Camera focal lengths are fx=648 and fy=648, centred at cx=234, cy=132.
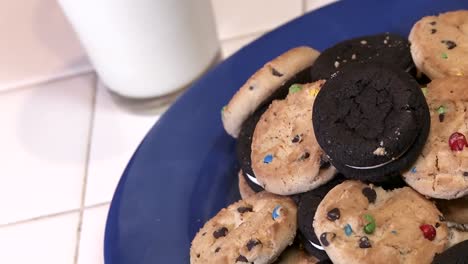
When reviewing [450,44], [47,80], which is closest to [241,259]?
[450,44]

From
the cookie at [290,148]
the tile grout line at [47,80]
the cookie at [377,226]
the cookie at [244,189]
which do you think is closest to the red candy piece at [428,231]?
the cookie at [377,226]

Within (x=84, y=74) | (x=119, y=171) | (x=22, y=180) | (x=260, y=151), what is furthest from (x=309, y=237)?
(x=84, y=74)

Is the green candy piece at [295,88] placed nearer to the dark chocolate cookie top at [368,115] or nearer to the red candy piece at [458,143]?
the dark chocolate cookie top at [368,115]

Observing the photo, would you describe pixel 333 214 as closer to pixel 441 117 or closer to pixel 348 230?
pixel 348 230

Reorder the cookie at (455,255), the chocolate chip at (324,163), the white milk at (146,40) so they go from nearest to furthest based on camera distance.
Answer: the cookie at (455,255)
the chocolate chip at (324,163)
the white milk at (146,40)

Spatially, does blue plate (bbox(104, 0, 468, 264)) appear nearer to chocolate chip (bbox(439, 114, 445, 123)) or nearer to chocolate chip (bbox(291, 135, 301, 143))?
chocolate chip (bbox(291, 135, 301, 143))

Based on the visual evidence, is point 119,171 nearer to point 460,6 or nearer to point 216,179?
point 216,179

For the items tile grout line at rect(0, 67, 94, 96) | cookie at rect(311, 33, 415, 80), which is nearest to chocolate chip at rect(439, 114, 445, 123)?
cookie at rect(311, 33, 415, 80)
